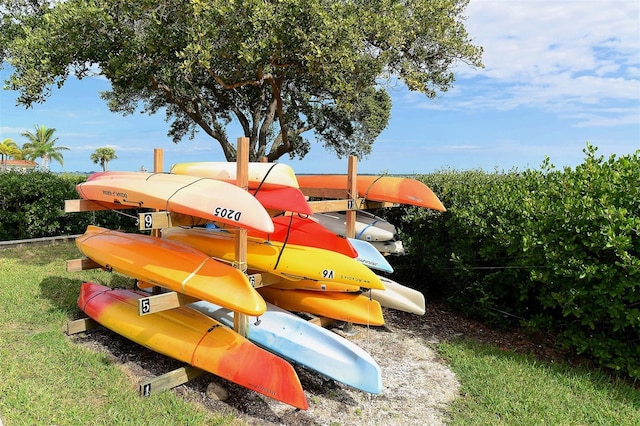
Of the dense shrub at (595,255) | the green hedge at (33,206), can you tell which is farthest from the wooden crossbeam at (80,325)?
the green hedge at (33,206)

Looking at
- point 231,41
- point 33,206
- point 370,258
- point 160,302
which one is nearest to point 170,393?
point 160,302

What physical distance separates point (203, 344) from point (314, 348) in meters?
0.98

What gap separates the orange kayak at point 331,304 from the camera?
484cm

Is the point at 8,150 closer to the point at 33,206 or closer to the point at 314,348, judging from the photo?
the point at 33,206

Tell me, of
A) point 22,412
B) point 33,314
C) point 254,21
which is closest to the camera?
point 22,412

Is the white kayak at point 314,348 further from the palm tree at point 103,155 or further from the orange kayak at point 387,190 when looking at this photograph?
the palm tree at point 103,155

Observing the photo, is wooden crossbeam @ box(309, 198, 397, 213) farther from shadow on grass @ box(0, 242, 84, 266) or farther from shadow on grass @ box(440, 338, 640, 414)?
shadow on grass @ box(0, 242, 84, 266)

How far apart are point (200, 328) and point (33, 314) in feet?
8.96

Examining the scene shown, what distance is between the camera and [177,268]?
3.99 meters

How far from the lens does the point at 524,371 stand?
4262mm

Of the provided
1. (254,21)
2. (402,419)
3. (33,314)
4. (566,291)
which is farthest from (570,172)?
(33,314)

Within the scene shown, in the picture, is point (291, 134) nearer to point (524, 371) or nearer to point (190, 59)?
point (190, 59)

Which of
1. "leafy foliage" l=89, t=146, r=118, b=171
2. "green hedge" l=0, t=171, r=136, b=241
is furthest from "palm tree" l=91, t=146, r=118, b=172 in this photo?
"green hedge" l=0, t=171, r=136, b=241

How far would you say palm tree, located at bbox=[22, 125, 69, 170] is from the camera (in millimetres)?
57125
